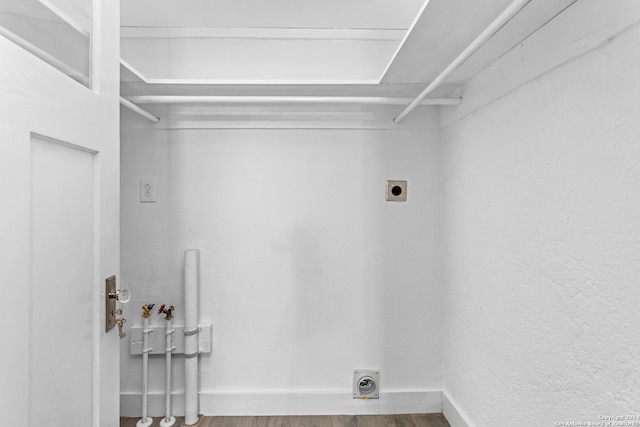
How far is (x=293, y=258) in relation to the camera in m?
1.92

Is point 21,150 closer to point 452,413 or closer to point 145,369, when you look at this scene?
point 145,369

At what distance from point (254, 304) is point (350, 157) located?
0.93m

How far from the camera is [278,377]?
6.28ft

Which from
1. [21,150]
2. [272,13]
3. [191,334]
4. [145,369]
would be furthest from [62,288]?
[272,13]

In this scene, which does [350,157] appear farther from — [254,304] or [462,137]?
[254,304]

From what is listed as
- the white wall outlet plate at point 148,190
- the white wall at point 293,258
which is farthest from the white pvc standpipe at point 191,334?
the white wall outlet plate at point 148,190

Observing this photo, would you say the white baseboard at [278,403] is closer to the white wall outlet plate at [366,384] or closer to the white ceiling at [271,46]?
the white wall outlet plate at [366,384]

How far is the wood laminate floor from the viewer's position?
71.3 inches

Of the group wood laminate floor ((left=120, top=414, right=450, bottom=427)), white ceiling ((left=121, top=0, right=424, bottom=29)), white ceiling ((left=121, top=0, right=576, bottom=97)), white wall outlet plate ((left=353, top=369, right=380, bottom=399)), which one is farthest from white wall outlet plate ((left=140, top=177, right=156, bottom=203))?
white wall outlet plate ((left=353, top=369, right=380, bottom=399))

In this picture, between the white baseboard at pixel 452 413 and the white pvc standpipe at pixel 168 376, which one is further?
the white pvc standpipe at pixel 168 376

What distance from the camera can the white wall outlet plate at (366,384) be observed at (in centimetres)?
190

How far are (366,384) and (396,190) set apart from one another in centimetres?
103

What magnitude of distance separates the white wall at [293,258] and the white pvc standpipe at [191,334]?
75mm

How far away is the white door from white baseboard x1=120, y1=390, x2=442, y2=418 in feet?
3.66
